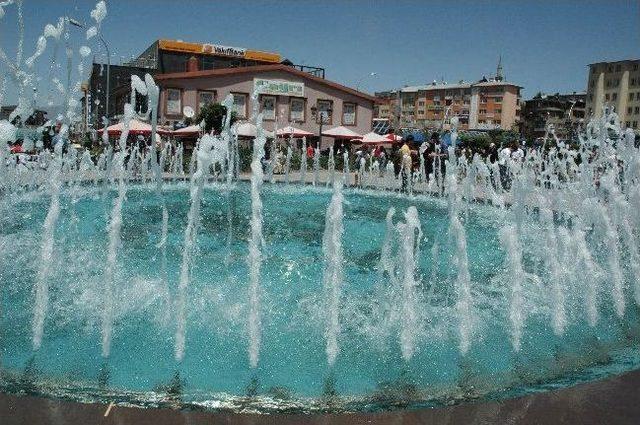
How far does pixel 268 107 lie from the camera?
37750 mm

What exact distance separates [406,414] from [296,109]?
37.2 meters

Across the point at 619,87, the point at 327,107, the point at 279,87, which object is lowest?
the point at 327,107

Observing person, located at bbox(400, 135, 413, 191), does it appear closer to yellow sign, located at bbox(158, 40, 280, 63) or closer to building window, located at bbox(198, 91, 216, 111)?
building window, located at bbox(198, 91, 216, 111)

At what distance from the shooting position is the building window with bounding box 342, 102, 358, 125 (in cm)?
Answer: 4019

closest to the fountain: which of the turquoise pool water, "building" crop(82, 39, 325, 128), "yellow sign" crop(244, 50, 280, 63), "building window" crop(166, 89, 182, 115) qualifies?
the turquoise pool water

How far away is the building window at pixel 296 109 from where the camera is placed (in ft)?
126

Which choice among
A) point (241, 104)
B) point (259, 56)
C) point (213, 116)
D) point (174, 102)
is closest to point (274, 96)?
point (241, 104)

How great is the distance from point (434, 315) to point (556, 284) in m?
1.04

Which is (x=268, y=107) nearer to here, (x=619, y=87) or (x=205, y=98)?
(x=205, y=98)

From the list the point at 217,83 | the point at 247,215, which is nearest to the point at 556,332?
the point at 247,215

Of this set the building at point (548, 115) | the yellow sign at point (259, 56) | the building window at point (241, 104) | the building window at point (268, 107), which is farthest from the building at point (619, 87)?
the building window at point (241, 104)

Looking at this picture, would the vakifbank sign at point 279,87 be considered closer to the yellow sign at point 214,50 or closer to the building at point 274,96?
the building at point 274,96

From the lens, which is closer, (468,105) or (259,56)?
(259,56)

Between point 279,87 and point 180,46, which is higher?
point 180,46
